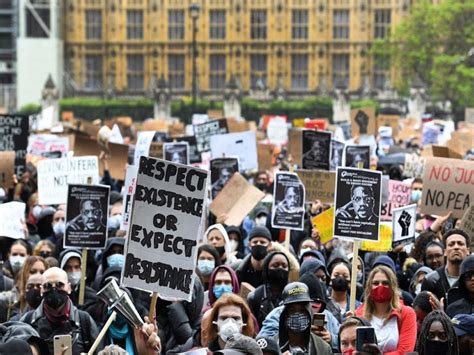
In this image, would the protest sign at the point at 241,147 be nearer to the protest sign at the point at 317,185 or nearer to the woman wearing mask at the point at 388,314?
the protest sign at the point at 317,185

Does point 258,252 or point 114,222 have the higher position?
point 258,252

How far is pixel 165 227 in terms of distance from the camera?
10984mm

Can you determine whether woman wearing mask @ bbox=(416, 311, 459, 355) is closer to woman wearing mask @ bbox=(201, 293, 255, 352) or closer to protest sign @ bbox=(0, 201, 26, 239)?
woman wearing mask @ bbox=(201, 293, 255, 352)

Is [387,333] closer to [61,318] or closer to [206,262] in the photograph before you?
[61,318]

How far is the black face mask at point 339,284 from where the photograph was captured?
42.8ft

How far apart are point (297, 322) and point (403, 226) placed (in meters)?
5.07

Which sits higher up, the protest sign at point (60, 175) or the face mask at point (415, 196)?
the protest sign at point (60, 175)

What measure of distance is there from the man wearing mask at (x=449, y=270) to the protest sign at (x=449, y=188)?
3341 millimetres

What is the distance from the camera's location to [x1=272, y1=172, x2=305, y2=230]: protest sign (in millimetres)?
17125

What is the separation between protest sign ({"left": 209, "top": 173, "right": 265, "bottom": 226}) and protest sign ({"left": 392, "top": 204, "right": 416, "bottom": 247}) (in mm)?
2799

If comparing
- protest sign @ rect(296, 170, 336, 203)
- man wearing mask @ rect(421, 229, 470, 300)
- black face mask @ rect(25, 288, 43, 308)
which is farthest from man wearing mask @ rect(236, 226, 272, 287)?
protest sign @ rect(296, 170, 336, 203)

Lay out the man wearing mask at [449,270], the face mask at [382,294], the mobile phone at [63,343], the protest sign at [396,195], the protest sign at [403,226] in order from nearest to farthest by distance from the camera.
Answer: the mobile phone at [63,343] < the face mask at [382,294] < the man wearing mask at [449,270] < the protest sign at [403,226] < the protest sign at [396,195]

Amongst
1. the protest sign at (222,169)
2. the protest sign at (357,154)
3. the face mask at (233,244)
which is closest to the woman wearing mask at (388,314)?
the face mask at (233,244)

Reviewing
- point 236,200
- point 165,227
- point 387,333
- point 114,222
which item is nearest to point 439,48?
point 236,200
